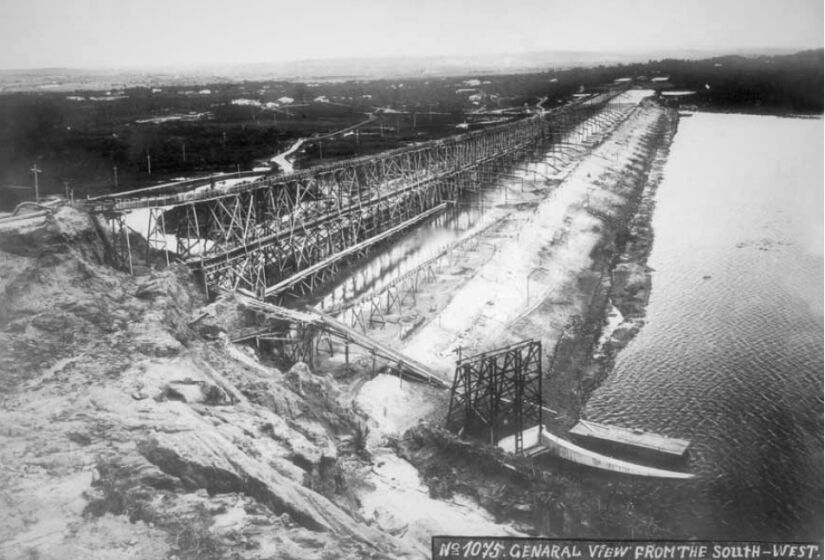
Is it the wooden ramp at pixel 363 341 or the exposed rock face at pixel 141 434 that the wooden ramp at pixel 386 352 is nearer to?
the wooden ramp at pixel 363 341

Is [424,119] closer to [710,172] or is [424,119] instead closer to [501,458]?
[710,172]

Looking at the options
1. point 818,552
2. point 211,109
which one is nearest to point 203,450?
point 818,552

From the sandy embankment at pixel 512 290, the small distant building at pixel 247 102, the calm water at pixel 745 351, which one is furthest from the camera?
the small distant building at pixel 247 102

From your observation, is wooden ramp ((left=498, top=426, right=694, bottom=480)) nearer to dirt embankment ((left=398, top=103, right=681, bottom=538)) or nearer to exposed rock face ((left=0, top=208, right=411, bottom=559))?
dirt embankment ((left=398, top=103, right=681, bottom=538))

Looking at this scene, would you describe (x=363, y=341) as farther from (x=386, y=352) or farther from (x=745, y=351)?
(x=745, y=351)

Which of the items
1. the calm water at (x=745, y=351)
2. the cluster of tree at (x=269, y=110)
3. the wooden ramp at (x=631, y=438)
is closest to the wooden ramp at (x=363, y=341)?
the wooden ramp at (x=631, y=438)

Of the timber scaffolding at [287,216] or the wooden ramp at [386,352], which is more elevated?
the timber scaffolding at [287,216]
